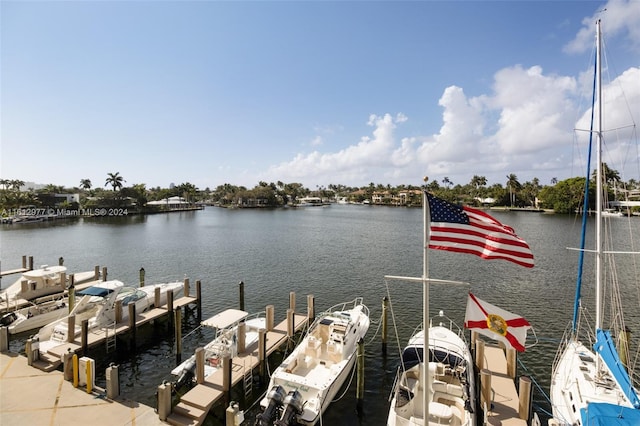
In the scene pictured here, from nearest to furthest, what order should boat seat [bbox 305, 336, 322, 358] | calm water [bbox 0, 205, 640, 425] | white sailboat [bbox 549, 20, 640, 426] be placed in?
white sailboat [bbox 549, 20, 640, 426], boat seat [bbox 305, 336, 322, 358], calm water [bbox 0, 205, 640, 425]

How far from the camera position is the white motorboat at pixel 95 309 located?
1778cm

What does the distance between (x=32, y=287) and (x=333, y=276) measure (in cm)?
2518

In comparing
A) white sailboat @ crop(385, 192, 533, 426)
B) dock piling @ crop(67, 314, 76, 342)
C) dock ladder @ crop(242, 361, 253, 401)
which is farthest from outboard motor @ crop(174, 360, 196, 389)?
white sailboat @ crop(385, 192, 533, 426)

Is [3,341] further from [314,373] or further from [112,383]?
[314,373]

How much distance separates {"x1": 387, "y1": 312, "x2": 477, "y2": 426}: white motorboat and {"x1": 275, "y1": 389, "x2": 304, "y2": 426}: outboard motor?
325 centimetres

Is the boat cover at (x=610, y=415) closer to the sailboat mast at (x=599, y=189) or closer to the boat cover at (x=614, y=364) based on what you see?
the boat cover at (x=614, y=364)

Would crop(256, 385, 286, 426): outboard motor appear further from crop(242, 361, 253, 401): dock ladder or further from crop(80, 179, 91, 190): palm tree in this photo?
crop(80, 179, 91, 190): palm tree

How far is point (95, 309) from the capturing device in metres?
20.0

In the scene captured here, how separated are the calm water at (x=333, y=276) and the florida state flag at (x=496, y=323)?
7.13 m

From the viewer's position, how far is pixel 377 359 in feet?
60.1

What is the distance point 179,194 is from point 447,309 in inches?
7093

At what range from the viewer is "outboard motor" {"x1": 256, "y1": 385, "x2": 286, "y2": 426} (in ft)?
38.4

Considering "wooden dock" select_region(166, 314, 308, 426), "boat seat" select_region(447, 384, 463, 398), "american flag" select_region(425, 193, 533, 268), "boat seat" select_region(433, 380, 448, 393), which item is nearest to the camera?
"american flag" select_region(425, 193, 533, 268)

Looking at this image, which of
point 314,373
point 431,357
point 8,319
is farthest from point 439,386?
point 8,319
